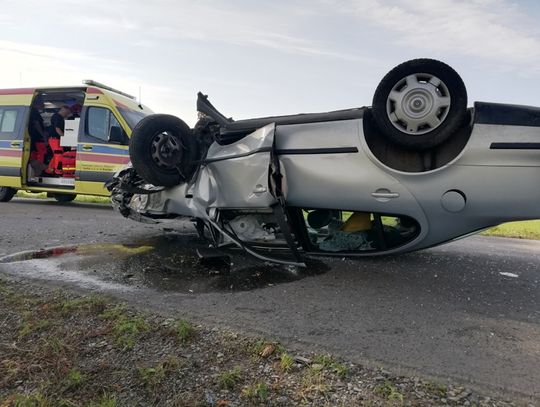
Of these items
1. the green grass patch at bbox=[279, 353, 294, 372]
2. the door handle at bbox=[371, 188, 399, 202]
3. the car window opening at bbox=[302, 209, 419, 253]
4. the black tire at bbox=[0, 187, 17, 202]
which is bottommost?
the black tire at bbox=[0, 187, 17, 202]

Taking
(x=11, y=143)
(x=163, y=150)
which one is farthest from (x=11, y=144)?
(x=163, y=150)

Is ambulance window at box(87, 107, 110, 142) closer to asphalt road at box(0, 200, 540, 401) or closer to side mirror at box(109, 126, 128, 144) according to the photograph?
side mirror at box(109, 126, 128, 144)

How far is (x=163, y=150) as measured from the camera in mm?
4215

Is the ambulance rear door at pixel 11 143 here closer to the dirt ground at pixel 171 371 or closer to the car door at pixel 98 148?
the car door at pixel 98 148

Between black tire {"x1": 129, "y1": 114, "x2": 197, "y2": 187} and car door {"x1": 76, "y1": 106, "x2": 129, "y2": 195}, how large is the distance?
482 cm

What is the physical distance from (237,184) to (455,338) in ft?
7.09

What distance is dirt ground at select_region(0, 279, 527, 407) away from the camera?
1918 mm

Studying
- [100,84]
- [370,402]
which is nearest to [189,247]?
[370,402]

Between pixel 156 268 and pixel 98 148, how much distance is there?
18.5 feet

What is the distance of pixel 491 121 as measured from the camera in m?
3.19

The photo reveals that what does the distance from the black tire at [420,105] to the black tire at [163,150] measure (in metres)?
1.86

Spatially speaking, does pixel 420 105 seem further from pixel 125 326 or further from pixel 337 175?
pixel 125 326

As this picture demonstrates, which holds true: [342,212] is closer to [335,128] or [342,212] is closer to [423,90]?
[335,128]

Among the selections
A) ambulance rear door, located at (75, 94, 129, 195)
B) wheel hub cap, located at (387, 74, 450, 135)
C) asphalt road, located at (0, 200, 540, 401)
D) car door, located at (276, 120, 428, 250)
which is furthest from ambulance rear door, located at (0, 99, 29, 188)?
wheel hub cap, located at (387, 74, 450, 135)
